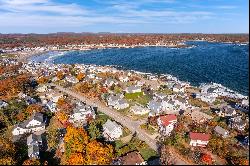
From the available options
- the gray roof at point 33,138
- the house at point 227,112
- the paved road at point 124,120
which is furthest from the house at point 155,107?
the gray roof at point 33,138

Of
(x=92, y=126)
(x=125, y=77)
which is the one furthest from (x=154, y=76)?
(x=92, y=126)

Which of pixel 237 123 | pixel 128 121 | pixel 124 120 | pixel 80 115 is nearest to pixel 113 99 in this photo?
pixel 124 120

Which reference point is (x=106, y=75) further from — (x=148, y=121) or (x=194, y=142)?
(x=194, y=142)

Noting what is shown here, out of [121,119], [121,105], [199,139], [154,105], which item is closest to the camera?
[199,139]

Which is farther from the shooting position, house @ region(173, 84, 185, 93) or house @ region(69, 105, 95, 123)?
house @ region(173, 84, 185, 93)

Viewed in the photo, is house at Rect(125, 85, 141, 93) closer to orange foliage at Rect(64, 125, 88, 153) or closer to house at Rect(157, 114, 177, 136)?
house at Rect(157, 114, 177, 136)

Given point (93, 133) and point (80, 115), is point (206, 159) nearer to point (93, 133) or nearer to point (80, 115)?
point (93, 133)

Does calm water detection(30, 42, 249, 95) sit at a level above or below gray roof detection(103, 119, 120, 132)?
above

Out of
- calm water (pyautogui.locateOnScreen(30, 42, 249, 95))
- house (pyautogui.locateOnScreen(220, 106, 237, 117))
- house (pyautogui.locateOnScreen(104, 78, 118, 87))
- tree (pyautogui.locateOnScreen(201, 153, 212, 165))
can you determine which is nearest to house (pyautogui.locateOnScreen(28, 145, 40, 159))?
tree (pyautogui.locateOnScreen(201, 153, 212, 165))
